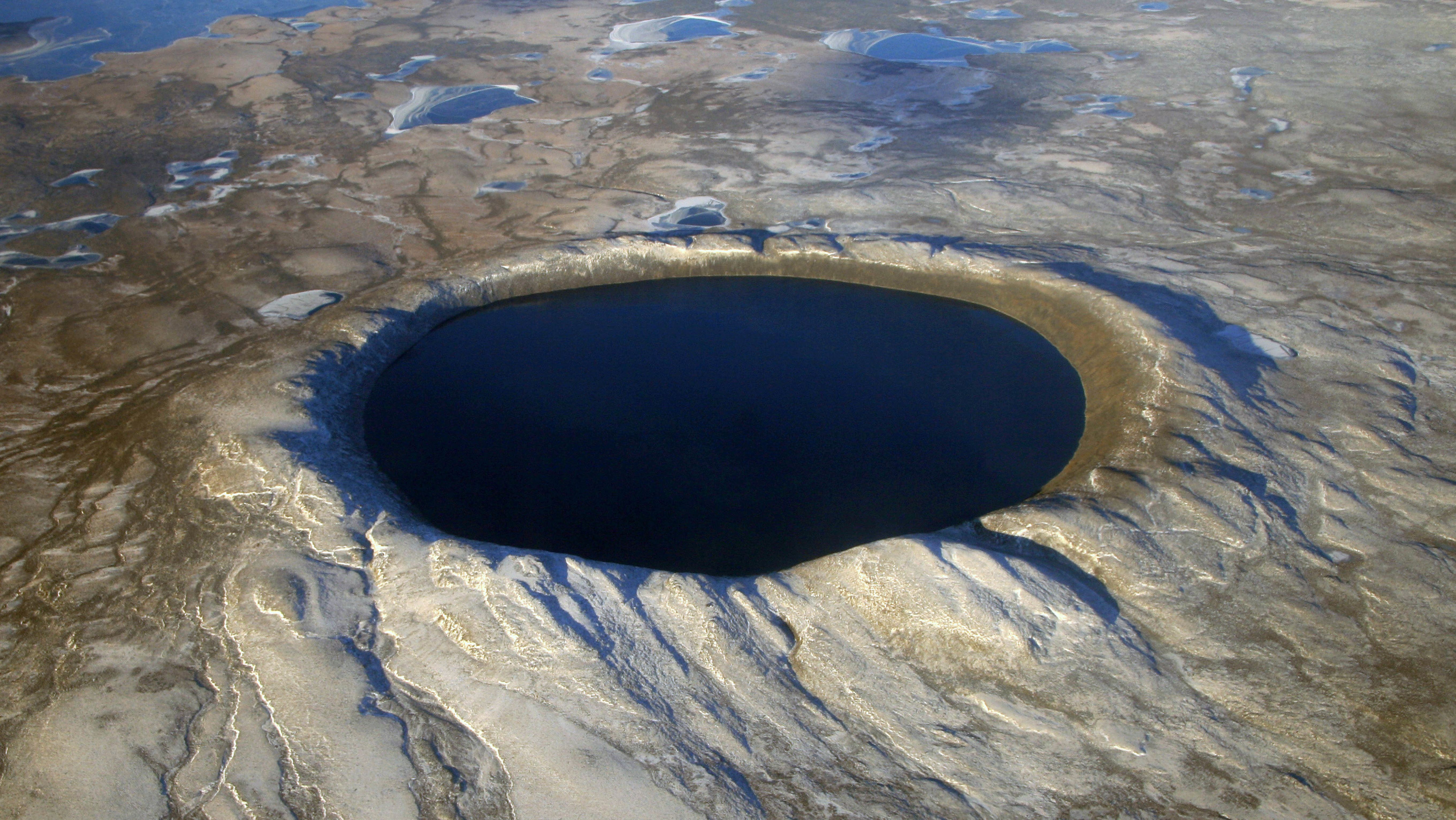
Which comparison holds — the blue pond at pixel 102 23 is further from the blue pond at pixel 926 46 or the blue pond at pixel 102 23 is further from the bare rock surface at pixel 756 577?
the blue pond at pixel 926 46

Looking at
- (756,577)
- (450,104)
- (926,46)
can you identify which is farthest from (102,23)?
(756,577)

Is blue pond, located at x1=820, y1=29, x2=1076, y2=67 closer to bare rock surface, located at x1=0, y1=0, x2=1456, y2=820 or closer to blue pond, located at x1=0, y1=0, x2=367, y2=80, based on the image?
bare rock surface, located at x1=0, y1=0, x2=1456, y2=820

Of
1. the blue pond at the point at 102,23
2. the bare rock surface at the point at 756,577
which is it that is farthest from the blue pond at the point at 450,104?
the blue pond at the point at 102,23

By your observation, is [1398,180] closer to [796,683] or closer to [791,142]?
[791,142]

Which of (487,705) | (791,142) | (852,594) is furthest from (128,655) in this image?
(791,142)

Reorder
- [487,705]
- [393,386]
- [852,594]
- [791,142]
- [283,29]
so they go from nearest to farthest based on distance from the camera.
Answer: [487,705], [852,594], [393,386], [791,142], [283,29]

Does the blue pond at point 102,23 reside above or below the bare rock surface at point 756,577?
above

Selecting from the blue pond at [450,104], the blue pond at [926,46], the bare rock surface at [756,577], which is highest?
the blue pond at [926,46]

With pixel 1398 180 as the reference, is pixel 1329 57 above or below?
above
